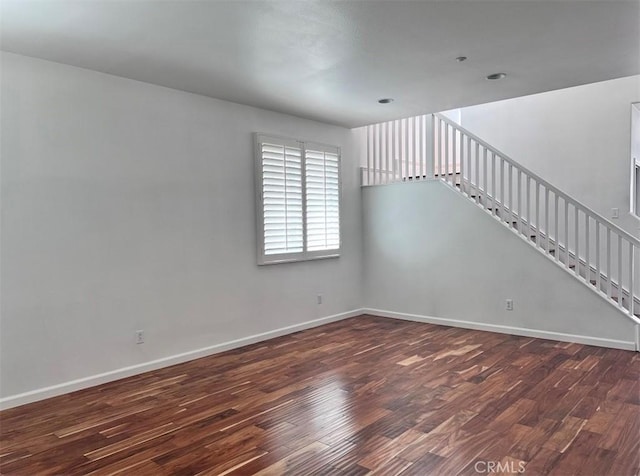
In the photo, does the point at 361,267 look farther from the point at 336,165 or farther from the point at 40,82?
the point at 40,82

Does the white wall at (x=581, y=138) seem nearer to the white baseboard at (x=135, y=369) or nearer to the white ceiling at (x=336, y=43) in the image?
the white ceiling at (x=336, y=43)

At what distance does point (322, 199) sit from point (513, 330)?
9.11ft

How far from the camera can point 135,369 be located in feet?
13.0

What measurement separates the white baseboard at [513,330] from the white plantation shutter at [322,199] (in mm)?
1287

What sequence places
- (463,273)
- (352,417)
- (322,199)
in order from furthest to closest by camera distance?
(322,199) → (463,273) → (352,417)

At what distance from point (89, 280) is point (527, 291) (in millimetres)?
4497

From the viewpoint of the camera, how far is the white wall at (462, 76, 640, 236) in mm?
5648

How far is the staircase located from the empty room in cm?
7

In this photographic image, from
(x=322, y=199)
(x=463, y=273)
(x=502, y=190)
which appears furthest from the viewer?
(x=322, y=199)

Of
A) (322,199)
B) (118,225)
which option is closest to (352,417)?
(118,225)

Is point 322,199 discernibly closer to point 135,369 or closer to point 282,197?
point 282,197

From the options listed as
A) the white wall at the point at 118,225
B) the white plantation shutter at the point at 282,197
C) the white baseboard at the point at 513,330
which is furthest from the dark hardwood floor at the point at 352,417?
the white plantation shutter at the point at 282,197

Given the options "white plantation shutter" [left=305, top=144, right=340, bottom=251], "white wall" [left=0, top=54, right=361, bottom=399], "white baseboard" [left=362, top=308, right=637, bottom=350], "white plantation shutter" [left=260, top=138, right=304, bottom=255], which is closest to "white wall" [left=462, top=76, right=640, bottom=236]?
"white baseboard" [left=362, top=308, right=637, bottom=350]

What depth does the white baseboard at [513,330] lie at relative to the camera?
14.8 ft
